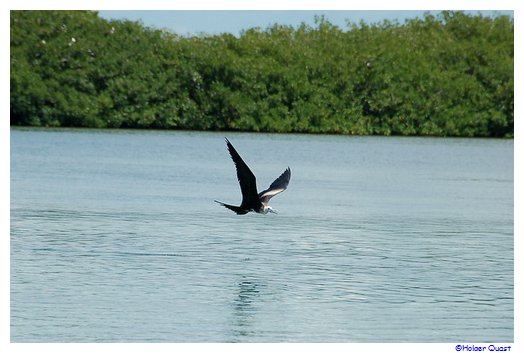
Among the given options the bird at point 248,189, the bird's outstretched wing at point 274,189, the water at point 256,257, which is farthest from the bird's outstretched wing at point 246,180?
the water at point 256,257

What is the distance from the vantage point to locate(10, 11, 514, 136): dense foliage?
193 feet

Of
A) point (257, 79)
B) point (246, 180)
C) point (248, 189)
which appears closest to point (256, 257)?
point (248, 189)

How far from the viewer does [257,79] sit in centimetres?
6291

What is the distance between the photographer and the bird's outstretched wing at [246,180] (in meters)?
14.2

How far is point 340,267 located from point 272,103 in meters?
46.0

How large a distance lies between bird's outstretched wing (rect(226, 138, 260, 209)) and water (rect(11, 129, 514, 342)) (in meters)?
0.92

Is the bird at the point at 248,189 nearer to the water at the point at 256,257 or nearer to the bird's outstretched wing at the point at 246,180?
the bird's outstretched wing at the point at 246,180

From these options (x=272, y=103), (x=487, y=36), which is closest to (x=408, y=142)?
(x=272, y=103)

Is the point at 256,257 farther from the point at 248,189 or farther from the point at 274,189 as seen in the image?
the point at 248,189

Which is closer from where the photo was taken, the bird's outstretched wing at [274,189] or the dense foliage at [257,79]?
the bird's outstretched wing at [274,189]

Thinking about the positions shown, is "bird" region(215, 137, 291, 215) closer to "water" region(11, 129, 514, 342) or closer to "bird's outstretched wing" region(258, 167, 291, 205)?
"bird's outstretched wing" region(258, 167, 291, 205)

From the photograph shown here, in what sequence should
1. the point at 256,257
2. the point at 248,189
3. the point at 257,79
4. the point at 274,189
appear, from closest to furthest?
the point at 248,189 → the point at 274,189 → the point at 256,257 → the point at 257,79

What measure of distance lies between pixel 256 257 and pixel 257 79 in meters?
45.6

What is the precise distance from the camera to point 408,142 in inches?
2153
